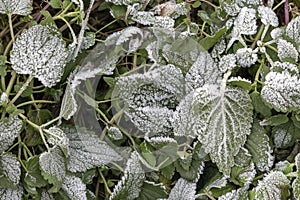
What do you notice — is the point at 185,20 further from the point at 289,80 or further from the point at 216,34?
the point at 289,80

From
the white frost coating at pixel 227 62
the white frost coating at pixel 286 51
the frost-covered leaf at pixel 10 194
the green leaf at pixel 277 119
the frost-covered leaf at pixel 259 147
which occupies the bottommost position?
the frost-covered leaf at pixel 10 194

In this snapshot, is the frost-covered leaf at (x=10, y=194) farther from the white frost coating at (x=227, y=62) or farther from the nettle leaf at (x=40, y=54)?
the white frost coating at (x=227, y=62)

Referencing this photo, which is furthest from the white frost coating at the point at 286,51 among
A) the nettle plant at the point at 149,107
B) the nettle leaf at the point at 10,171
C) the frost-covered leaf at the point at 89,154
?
the nettle leaf at the point at 10,171

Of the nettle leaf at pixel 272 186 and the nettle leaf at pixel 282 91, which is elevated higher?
the nettle leaf at pixel 282 91

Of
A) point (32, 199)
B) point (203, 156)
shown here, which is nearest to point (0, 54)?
point (32, 199)

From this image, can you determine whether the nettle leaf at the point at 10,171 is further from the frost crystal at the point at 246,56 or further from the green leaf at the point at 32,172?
the frost crystal at the point at 246,56

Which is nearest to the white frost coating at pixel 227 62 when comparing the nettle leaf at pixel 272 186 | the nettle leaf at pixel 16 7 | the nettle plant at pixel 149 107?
the nettle plant at pixel 149 107

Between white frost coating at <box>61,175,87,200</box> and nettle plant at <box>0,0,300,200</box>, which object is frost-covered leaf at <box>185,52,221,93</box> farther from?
white frost coating at <box>61,175,87,200</box>
